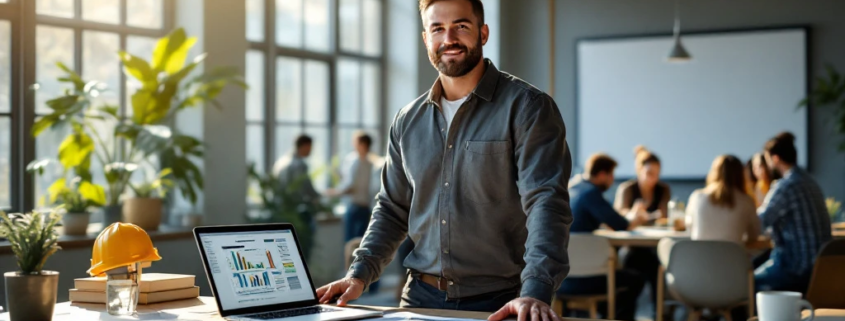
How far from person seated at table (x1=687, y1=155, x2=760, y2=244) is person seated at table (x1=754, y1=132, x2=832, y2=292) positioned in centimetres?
13

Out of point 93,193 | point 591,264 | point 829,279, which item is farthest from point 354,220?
point 829,279

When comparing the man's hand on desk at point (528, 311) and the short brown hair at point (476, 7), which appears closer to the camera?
the man's hand on desk at point (528, 311)

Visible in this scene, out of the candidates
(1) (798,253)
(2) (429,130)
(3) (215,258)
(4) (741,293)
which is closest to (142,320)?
(3) (215,258)

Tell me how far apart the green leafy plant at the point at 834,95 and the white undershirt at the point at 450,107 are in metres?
7.31

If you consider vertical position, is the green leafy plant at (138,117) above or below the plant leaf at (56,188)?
above

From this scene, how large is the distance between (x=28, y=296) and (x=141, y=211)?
4.15 meters

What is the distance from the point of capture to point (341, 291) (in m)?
2.37

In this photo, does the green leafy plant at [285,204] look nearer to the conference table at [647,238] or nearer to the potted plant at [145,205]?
the potted plant at [145,205]

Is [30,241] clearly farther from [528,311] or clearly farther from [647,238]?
[647,238]

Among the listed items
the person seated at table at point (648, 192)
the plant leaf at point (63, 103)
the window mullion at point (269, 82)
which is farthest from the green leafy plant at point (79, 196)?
the person seated at table at point (648, 192)

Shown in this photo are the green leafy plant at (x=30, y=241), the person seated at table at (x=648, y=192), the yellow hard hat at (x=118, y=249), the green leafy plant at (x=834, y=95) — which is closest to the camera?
the green leafy plant at (x=30, y=241)

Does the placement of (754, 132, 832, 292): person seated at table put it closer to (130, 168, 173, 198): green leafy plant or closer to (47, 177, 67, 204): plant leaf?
(130, 168, 173, 198): green leafy plant

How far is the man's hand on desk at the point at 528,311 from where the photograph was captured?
1.90 meters

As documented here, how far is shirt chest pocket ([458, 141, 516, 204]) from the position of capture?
240cm
